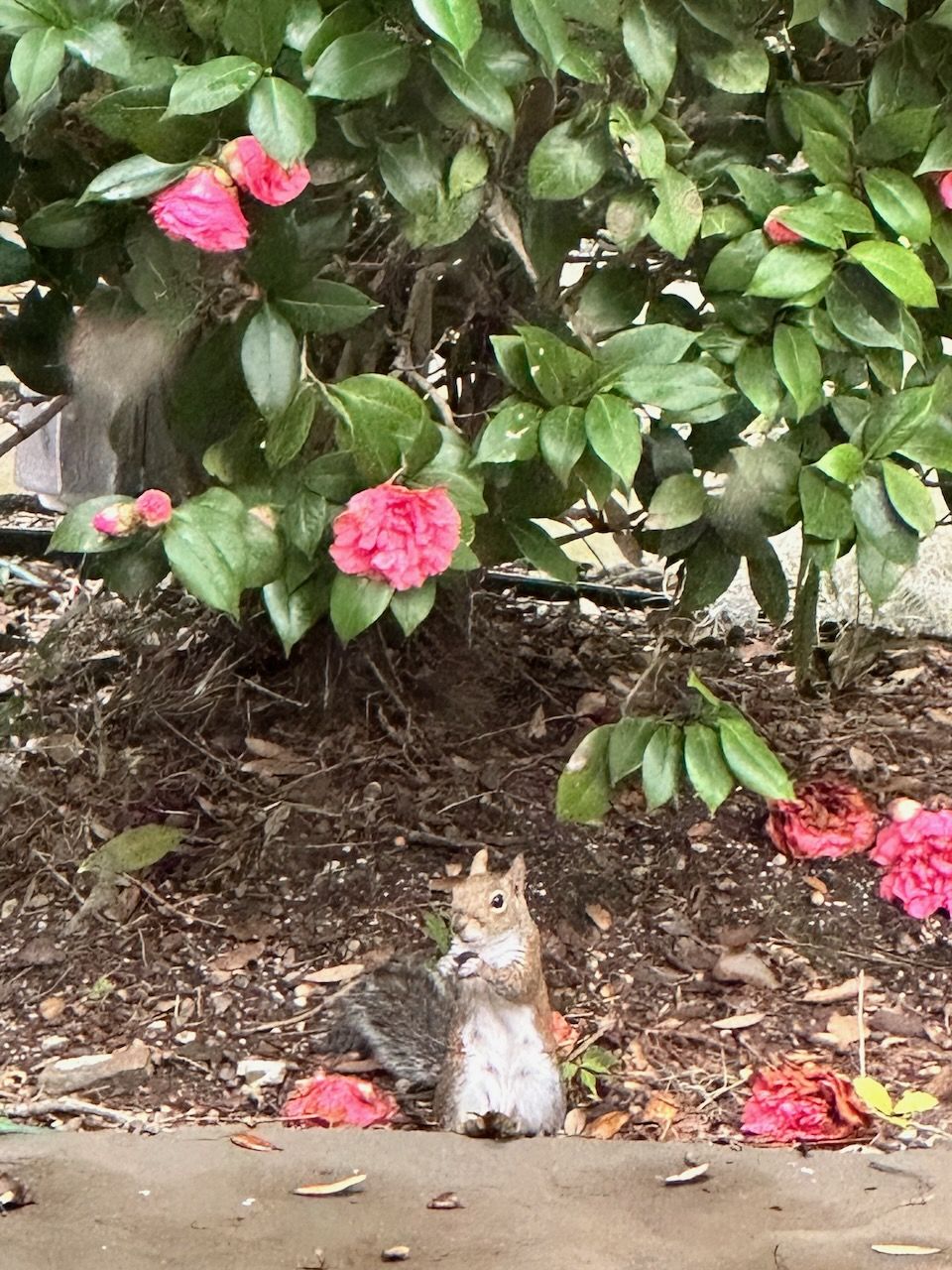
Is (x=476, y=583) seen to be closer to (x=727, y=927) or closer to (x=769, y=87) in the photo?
(x=727, y=927)

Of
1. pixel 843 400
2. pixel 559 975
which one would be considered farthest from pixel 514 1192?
pixel 843 400

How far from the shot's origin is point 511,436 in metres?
1.56

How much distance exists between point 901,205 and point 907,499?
1.01ft

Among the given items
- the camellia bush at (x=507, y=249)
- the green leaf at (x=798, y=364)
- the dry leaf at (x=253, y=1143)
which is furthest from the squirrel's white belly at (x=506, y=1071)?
the green leaf at (x=798, y=364)

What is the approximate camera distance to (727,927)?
2176mm

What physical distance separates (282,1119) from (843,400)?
1.06 m

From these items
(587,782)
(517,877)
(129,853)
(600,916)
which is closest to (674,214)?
(587,782)

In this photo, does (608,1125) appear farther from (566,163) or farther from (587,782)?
(566,163)

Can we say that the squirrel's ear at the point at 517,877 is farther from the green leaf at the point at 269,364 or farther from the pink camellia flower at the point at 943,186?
the pink camellia flower at the point at 943,186

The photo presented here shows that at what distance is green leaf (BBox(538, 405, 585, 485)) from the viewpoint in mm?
1550

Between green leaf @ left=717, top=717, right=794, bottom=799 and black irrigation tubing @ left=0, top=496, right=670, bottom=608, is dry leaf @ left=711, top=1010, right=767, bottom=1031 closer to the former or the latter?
green leaf @ left=717, top=717, right=794, bottom=799

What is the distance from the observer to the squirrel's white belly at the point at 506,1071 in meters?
1.73

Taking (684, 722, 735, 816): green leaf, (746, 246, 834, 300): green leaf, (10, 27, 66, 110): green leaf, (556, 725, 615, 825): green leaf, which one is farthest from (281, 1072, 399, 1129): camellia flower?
(10, 27, 66, 110): green leaf

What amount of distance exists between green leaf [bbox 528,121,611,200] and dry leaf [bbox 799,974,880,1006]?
44.1 inches
